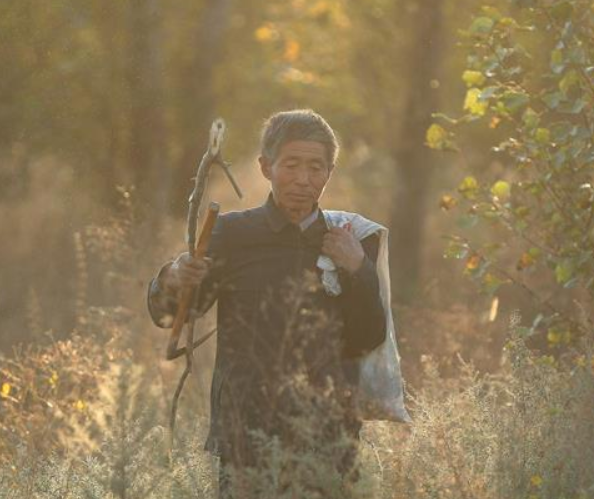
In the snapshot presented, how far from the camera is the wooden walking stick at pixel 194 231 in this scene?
5348 mm

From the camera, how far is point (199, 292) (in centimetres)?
578

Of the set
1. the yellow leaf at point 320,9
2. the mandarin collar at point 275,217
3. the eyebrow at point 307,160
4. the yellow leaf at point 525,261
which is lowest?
the mandarin collar at point 275,217

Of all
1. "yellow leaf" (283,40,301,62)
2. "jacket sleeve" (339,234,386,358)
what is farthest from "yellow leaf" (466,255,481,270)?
"yellow leaf" (283,40,301,62)

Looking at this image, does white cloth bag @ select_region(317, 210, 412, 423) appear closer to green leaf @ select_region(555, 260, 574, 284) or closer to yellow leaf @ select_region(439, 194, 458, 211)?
green leaf @ select_region(555, 260, 574, 284)

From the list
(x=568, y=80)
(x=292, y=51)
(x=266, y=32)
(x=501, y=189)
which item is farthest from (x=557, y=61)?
(x=292, y=51)

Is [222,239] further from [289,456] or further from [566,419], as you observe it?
[566,419]

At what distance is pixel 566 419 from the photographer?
21.1 ft

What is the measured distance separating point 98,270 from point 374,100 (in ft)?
27.8

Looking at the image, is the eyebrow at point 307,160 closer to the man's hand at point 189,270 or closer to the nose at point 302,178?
the nose at point 302,178

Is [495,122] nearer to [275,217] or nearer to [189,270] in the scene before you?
[275,217]

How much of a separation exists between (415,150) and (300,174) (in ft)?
35.2

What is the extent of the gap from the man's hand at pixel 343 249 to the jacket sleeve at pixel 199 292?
14.7 inches

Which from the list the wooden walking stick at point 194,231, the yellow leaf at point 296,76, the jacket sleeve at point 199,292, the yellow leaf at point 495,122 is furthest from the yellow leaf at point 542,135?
the yellow leaf at point 296,76

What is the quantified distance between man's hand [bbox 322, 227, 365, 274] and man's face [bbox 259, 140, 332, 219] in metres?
0.15
